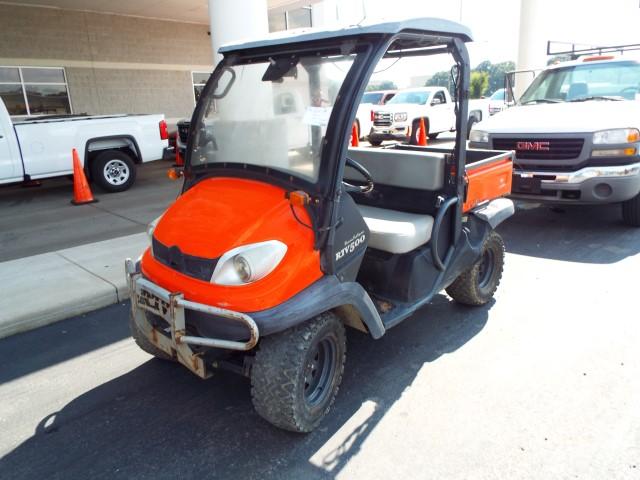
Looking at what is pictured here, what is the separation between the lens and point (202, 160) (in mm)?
3322

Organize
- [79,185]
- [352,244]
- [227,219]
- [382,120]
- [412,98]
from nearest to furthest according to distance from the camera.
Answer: [227,219], [352,244], [79,185], [382,120], [412,98]

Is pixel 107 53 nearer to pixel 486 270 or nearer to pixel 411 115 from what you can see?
pixel 411 115

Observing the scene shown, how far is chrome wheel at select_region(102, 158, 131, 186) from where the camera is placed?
9977 mm

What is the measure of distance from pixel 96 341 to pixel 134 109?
43.3ft

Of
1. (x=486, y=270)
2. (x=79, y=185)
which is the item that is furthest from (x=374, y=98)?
(x=486, y=270)

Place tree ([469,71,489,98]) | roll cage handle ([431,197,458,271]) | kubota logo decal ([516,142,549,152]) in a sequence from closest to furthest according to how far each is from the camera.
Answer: roll cage handle ([431,197,458,271]) < kubota logo decal ([516,142,549,152]) < tree ([469,71,489,98])

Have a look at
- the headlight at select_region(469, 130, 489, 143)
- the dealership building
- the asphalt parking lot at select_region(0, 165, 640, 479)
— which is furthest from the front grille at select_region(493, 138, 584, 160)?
the dealership building

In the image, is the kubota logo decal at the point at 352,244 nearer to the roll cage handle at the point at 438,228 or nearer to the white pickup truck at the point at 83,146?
the roll cage handle at the point at 438,228

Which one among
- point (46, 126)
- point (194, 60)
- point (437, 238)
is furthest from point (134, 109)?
point (437, 238)

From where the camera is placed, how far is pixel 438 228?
3.45 metres

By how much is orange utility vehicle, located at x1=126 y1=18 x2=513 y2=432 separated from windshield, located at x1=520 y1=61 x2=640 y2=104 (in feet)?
15.6

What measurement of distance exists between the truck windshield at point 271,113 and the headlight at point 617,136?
14.1 ft

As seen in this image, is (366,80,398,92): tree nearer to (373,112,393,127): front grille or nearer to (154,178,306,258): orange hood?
(154,178,306,258): orange hood

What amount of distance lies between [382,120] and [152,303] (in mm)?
13696
